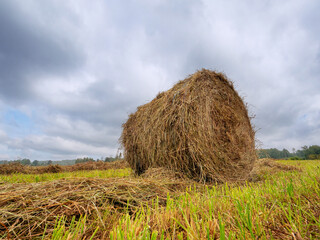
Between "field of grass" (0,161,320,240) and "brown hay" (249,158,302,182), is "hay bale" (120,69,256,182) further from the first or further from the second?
"field of grass" (0,161,320,240)

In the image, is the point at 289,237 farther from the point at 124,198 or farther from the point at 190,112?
the point at 190,112

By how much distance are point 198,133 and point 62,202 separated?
2.76 meters

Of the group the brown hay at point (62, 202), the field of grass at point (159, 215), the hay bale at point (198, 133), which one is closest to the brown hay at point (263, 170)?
the hay bale at point (198, 133)

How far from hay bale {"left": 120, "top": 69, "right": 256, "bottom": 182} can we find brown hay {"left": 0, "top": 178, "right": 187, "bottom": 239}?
139 cm

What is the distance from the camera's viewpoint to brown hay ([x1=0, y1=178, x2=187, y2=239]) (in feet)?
5.43

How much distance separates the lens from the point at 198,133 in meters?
3.94

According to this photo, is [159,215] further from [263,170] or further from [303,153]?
[303,153]

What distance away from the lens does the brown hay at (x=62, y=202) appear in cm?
166

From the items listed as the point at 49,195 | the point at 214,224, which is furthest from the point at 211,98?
the point at 49,195

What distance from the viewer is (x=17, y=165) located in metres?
11.5

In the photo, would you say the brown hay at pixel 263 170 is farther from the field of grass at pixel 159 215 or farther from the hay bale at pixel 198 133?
the field of grass at pixel 159 215

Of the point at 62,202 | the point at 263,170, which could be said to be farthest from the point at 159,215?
the point at 263,170

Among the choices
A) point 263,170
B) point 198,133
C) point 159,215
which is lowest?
point 159,215

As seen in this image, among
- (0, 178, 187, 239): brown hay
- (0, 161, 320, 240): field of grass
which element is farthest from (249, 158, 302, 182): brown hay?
(0, 178, 187, 239): brown hay
